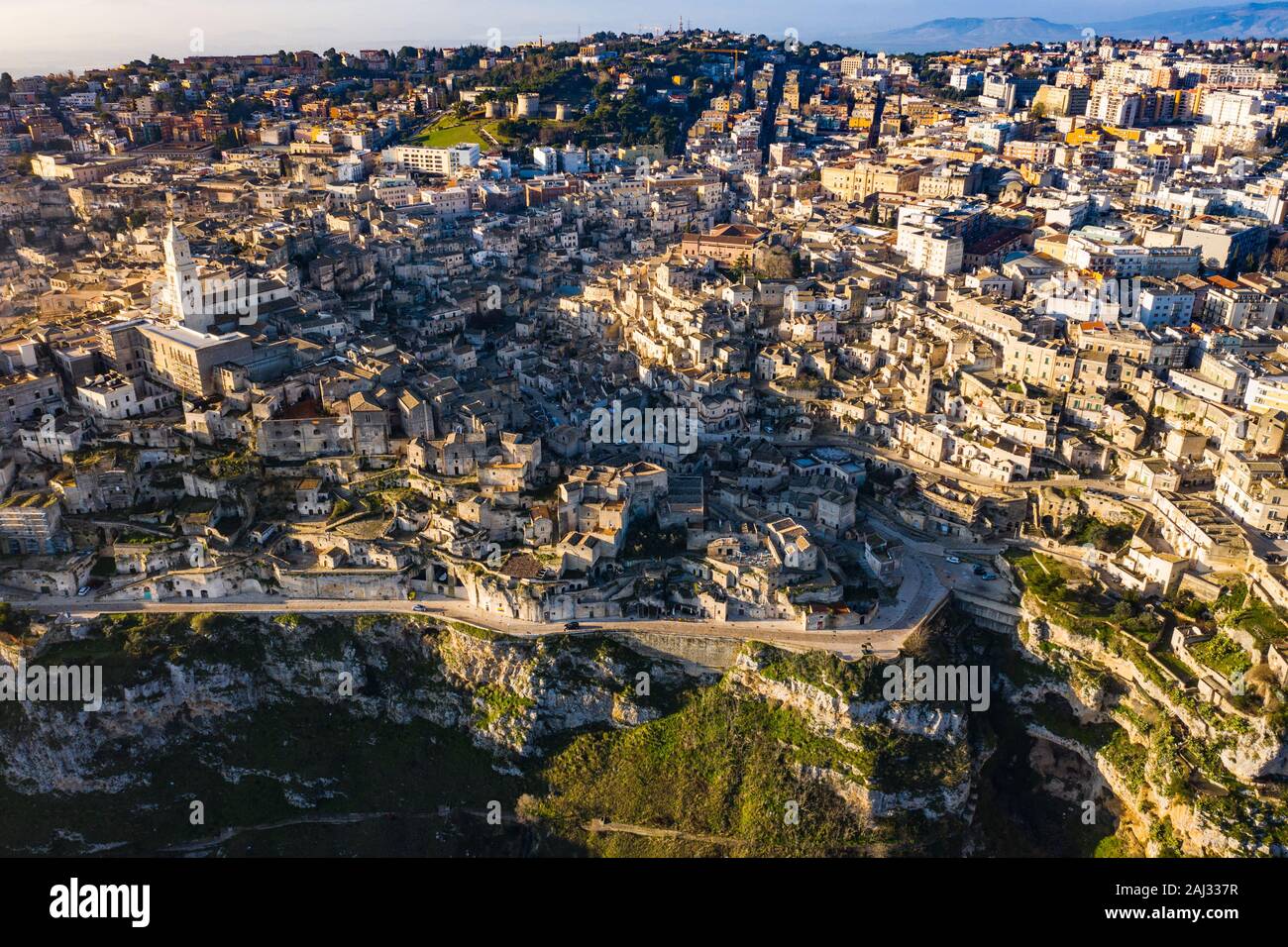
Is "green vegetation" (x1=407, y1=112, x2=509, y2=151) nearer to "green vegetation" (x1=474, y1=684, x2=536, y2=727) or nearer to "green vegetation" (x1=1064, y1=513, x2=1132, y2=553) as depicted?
"green vegetation" (x1=474, y1=684, x2=536, y2=727)

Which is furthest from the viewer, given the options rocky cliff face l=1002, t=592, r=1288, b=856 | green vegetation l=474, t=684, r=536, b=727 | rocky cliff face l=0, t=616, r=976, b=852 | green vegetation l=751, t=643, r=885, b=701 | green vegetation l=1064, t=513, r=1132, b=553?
green vegetation l=1064, t=513, r=1132, b=553

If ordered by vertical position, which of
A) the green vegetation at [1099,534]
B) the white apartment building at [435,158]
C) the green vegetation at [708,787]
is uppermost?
the white apartment building at [435,158]

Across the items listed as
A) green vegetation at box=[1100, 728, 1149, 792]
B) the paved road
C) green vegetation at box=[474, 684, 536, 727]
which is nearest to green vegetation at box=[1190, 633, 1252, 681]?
green vegetation at box=[1100, 728, 1149, 792]

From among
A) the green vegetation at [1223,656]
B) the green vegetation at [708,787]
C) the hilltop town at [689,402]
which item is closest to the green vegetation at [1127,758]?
the hilltop town at [689,402]

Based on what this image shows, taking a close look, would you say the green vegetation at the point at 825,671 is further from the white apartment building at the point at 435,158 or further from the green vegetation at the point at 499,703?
the white apartment building at the point at 435,158

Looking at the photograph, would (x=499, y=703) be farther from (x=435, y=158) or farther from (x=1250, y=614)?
(x=435, y=158)
